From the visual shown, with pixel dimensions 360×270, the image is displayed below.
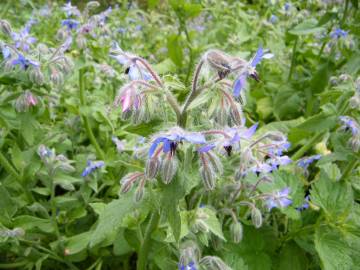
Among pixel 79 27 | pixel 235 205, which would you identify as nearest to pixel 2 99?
pixel 79 27

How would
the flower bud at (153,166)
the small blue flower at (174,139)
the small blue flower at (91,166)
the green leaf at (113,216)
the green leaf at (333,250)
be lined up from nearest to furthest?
the small blue flower at (174,139) < the flower bud at (153,166) < the green leaf at (113,216) < the green leaf at (333,250) < the small blue flower at (91,166)

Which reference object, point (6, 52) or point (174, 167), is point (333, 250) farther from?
point (6, 52)

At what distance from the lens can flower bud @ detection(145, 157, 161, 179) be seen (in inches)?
50.6

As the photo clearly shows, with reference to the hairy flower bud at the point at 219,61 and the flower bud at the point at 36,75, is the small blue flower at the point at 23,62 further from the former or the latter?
the hairy flower bud at the point at 219,61

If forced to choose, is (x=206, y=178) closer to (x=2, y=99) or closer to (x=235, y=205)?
(x=235, y=205)

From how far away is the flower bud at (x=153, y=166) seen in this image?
1.29 m

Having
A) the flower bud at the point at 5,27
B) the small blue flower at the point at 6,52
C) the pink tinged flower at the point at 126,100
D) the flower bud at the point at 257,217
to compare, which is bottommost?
the flower bud at the point at 257,217

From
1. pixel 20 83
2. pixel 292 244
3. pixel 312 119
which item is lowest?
pixel 292 244

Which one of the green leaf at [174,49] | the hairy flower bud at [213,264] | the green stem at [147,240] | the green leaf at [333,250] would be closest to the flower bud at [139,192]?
the green stem at [147,240]

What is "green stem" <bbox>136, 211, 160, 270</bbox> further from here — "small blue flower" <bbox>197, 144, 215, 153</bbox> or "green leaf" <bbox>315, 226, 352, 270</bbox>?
"green leaf" <bbox>315, 226, 352, 270</bbox>

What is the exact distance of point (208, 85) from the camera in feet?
4.32

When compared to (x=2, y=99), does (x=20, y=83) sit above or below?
above

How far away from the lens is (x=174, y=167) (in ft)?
4.19

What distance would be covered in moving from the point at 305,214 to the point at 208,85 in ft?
3.92
